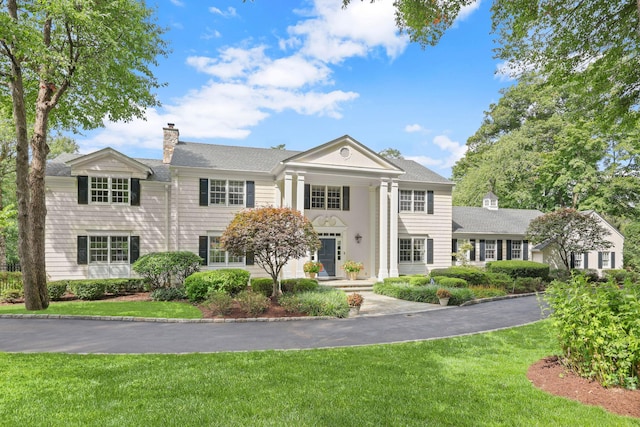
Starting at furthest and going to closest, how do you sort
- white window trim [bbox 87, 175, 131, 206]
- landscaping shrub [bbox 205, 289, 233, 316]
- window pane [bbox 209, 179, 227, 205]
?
window pane [bbox 209, 179, 227, 205], white window trim [bbox 87, 175, 131, 206], landscaping shrub [bbox 205, 289, 233, 316]

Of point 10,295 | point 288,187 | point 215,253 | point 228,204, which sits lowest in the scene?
point 10,295

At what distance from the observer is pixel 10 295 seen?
13.3 metres

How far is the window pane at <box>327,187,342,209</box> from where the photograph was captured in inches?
805

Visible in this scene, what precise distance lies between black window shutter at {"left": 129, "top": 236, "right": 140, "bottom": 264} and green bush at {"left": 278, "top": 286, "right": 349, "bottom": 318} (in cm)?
928

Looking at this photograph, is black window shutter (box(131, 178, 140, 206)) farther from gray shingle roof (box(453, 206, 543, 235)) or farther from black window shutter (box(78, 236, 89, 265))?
gray shingle roof (box(453, 206, 543, 235))

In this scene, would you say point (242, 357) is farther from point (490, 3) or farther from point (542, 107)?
point (542, 107)

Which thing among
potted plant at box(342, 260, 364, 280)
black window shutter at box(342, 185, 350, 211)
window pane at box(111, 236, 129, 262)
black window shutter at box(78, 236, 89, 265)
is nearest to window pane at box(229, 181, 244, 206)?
window pane at box(111, 236, 129, 262)

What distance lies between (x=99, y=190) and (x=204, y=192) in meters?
4.95

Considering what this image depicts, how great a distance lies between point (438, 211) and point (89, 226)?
1956 cm

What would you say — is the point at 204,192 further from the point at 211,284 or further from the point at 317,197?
the point at 211,284

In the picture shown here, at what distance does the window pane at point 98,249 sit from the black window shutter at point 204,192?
4961 mm

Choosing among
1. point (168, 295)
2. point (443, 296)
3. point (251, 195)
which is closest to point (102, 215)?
point (168, 295)

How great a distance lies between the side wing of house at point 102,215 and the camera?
16.3 metres

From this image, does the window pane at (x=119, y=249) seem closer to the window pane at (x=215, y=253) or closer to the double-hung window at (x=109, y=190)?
the double-hung window at (x=109, y=190)
